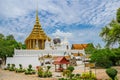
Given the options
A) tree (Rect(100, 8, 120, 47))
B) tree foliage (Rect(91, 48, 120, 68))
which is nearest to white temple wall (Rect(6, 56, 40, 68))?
tree foliage (Rect(91, 48, 120, 68))

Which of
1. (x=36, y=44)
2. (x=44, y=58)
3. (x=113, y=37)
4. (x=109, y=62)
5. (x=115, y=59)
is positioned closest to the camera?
(x=113, y=37)

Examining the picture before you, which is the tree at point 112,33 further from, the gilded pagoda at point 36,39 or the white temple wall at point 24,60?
the gilded pagoda at point 36,39

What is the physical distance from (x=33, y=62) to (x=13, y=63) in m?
4.30

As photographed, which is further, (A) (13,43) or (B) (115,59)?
(A) (13,43)

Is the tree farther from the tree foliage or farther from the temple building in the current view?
the temple building

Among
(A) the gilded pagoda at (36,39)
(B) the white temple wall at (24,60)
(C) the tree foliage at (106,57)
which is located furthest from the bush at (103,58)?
(A) the gilded pagoda at (36,39)

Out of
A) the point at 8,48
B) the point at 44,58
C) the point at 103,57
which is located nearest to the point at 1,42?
the point at 8,48

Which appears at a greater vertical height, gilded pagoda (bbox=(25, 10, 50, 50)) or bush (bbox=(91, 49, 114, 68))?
gilded pagoda (bbox=(25, 10, 50, 50))

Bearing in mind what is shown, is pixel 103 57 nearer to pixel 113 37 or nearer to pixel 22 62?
pixel 113 37

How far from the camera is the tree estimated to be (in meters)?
30.3

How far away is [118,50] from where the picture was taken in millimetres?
45000

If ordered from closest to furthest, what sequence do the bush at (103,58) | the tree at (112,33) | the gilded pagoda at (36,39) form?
1. the tree at (112,33)
2. the bush at (103,58)
3. the gilded pagoda at (36,39)

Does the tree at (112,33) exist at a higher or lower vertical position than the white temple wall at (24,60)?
higher

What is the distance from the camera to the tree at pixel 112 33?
99.4 ft
